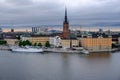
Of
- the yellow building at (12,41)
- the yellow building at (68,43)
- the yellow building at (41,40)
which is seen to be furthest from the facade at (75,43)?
the yellow building at (12,41)

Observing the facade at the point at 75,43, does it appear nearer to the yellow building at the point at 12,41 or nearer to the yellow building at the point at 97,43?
the yellow building at the point at 97,43

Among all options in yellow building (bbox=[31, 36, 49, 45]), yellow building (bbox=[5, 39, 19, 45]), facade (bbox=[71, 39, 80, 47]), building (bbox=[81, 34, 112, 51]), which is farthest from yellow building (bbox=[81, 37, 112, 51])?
yellow building (bbox=[5, 39, 19, 45])

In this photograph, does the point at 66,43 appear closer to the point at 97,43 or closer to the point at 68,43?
the point at 68,43

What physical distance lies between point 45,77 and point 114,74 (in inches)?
57.1

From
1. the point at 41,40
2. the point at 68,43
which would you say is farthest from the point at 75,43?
the point at 41,40

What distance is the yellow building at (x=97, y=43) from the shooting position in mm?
13211

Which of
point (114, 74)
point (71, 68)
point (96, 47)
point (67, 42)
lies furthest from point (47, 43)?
point (114, 74)

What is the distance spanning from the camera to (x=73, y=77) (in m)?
6.02

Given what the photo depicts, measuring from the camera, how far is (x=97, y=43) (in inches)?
527

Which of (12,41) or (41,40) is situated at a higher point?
(41,40)

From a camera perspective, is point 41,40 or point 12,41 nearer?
point 41,40

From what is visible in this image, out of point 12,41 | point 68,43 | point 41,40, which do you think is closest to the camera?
point 68,43

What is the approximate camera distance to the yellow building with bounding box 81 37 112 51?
13.2 m

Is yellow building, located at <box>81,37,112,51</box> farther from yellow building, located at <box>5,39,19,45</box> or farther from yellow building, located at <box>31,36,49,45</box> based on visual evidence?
yellow building, located at <box>5,39,19,45</box>
